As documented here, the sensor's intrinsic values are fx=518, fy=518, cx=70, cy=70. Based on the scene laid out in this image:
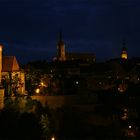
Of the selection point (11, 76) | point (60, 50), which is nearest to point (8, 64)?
point (11, 76)

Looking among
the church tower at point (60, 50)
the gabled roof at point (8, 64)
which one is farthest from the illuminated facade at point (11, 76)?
the church tower at point (60, 50)

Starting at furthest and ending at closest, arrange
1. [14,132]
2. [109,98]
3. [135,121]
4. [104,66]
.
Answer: [104,66]
[109,98]
[135,121]
[14,132]

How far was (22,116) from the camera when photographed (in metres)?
16.2

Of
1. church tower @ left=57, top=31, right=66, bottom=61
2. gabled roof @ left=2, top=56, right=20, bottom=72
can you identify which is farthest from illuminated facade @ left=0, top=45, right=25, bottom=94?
church tower @ left=57, top=31, right=66, bottom=61

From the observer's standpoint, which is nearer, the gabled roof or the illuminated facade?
the illuminated facade

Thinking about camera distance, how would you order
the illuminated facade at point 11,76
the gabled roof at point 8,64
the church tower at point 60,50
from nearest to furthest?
the illuminated facade at point 11,76 < the gabled roof at point 8,64 < the church tower at point 60,50

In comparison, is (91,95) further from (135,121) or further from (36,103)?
(36,103)

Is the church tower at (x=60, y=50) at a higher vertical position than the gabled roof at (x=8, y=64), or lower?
higher

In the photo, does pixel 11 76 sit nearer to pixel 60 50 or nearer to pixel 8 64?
pixel 8 64

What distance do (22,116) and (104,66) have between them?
82.5 feet

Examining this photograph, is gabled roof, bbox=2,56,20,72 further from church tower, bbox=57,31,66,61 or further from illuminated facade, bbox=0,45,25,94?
church tower, bbox=57,31,66,61

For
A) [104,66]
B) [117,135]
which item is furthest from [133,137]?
[104,66]

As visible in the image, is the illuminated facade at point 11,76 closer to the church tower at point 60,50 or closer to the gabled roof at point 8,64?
the gabled roof at point 8,64

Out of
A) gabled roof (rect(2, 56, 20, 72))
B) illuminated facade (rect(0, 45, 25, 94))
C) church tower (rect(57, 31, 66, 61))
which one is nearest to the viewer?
illuminated facade (rect(0, 45, 25, 94))
